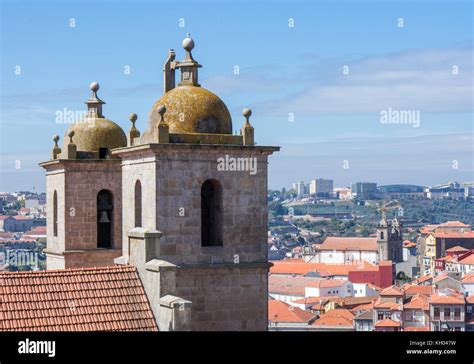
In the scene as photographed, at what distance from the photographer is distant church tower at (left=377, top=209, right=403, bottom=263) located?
158 m

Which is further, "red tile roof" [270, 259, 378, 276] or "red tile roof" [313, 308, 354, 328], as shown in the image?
"red tile roof" [270, 259, 378, 276]

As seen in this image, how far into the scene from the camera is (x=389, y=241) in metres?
158

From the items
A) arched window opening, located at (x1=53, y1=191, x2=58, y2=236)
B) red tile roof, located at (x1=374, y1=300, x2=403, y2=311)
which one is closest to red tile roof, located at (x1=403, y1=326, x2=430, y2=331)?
red tile roof, located at (x1=374, y1=300, x2=403, y2=311)

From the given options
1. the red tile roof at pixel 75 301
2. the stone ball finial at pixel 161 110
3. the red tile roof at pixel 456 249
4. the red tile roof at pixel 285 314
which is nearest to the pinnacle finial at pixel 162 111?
the stone ball finial at pixel 161 110

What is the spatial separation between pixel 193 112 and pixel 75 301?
4101 mm

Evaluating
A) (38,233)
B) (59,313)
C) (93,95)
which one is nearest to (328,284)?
(38,233)

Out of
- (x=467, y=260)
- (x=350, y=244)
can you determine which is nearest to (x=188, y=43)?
(x=467, y=260)

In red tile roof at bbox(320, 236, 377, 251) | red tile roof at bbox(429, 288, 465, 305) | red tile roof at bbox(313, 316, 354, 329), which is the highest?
red tile roof at bbox(320, 236, 377, 251)

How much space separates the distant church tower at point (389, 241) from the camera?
157750 millimetres

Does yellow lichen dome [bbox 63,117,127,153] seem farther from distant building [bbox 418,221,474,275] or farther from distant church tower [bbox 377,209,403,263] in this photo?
distant church tower [bbox 377,209,403,263]

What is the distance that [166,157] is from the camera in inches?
651

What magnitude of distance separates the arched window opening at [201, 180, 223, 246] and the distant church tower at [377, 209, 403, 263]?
14196cm

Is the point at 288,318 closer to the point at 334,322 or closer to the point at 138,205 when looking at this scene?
the point at 334,322

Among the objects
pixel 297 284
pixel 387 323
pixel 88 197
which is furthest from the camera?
pixel 297 284
